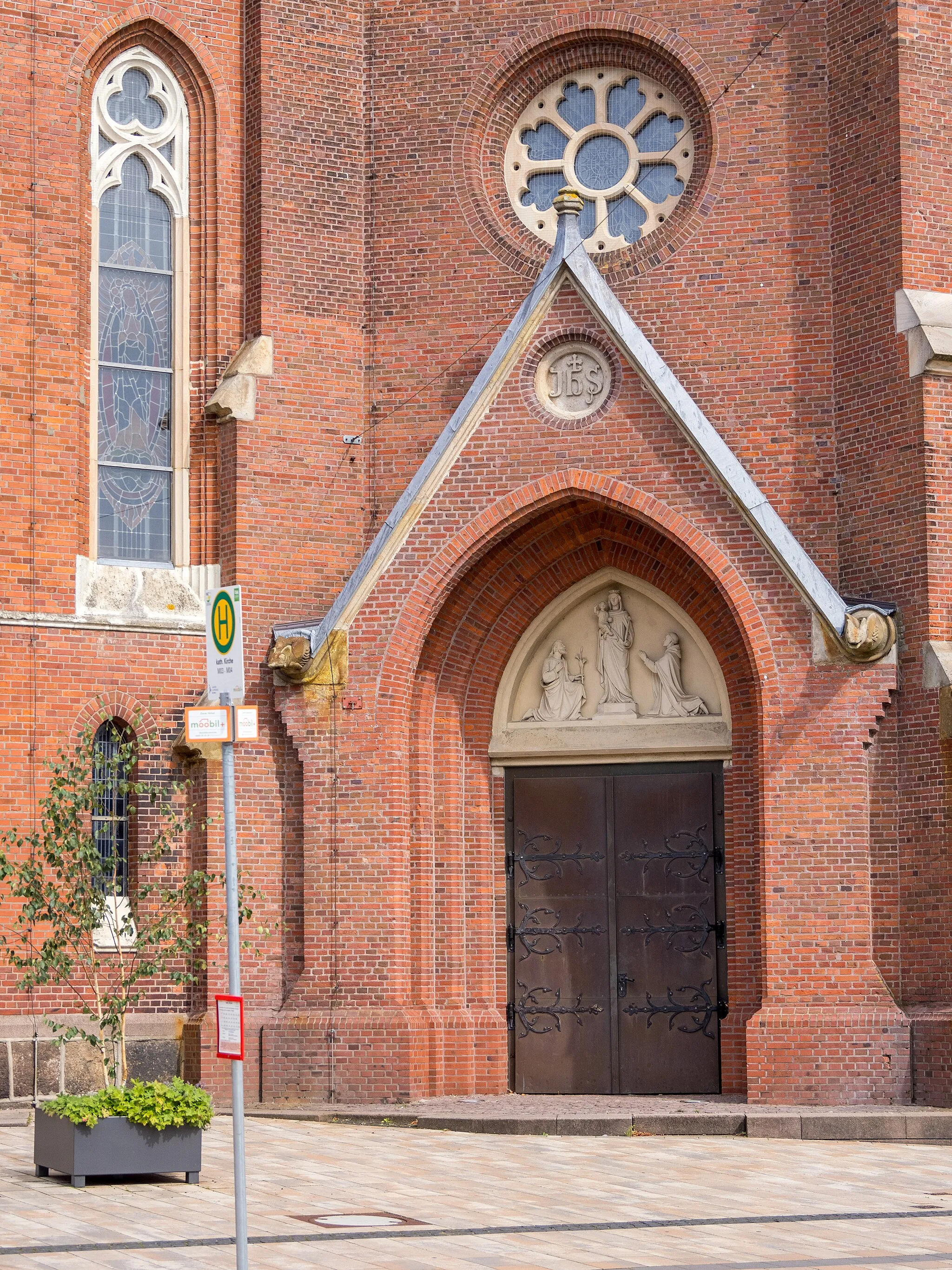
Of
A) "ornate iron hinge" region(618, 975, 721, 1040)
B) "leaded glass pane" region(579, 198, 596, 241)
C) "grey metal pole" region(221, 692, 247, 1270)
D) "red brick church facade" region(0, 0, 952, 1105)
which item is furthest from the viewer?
"leaded glass pane" region(579, 198, 596, 241)

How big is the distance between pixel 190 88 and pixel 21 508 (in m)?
4.67

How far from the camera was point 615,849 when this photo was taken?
60.0 ft

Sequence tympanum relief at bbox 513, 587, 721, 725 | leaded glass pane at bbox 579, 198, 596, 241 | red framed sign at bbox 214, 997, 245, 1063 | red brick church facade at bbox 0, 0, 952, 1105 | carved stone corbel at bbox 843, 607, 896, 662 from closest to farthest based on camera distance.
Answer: red framed sign at bbox 214, 997, 245, 1063
carved stone corbel at bbox 843, 607, 896, 662
red brick church facade at bbox 0, 0, 952, 1105
tympanum relief at bbox 513, 587, 721, 725
leaded glass pane at bbox 579, 198, 596, 241

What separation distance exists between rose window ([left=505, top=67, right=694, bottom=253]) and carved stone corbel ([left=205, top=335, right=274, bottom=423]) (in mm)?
2993

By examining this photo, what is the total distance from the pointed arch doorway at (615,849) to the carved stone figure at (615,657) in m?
0.01

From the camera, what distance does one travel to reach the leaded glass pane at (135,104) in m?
18.9

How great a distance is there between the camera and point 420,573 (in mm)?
17750

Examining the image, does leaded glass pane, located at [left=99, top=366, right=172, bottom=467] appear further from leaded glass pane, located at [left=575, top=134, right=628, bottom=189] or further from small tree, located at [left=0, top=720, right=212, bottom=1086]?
leaded glass pane, located at [left=575, top=134, right=628, bottom=189]

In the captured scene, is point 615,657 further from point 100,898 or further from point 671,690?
point 100,898

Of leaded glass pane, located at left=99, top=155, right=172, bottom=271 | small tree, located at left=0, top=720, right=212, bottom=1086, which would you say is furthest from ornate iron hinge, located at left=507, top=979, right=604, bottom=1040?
leaded glass pane, located at left=99, top=155, right=172, bottom=271

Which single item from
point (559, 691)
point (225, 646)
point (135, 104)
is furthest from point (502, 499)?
point (225, 646)

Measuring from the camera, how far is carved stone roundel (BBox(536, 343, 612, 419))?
58.2ft

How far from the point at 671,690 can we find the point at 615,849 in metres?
1.57

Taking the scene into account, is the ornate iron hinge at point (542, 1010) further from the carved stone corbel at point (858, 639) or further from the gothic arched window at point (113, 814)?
the carved stone corbel at point (858, 639)
